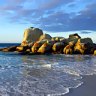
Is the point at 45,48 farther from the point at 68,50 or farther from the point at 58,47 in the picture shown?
the point at 68,50

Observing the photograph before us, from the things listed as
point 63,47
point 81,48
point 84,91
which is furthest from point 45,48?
point 84,91

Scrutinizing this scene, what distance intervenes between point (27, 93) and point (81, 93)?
95.8 inches

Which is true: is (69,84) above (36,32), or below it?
below

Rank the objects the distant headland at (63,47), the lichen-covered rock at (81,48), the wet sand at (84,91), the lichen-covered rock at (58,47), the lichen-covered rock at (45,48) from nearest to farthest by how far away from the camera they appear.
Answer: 1. the wet sand at (84,91)
2. the lichen-covered rock at (81,48)
3. the distant headland at (63,47)
4. the lichen-covered rock at (45,48)
5. the lichen-covered rock at (58,47)

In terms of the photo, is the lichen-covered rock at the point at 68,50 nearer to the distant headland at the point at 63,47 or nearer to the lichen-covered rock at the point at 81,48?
the distant headland at the point at 63,47

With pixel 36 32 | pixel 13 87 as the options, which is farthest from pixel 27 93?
pixel 36 32

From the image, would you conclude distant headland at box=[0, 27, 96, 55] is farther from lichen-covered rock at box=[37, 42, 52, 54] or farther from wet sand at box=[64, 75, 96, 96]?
wet sand at box=[64, 75, 96, 96]

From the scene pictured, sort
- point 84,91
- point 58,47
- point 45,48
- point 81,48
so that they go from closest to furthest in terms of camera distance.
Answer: point 84,91 < point 81,48 < point 45,48 < point 58,47

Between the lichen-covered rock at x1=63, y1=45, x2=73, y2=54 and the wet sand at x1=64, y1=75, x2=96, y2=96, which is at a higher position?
the lichen-covered rock at x1=63, y1=45, x2=73, y2=54

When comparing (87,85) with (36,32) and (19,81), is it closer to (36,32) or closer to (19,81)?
(19,81)

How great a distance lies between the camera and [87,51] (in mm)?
52219

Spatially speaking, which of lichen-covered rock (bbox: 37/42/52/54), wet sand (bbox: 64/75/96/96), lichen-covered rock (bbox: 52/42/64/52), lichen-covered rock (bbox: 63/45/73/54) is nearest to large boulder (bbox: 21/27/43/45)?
lichen-covered rock (bbox: 37/42/52/54)

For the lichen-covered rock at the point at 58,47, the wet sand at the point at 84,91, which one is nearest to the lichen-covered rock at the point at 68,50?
the lichen-covered rock at the point at 58,47

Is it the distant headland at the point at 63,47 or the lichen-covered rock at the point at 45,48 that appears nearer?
the distant headland at the point at 63,47
